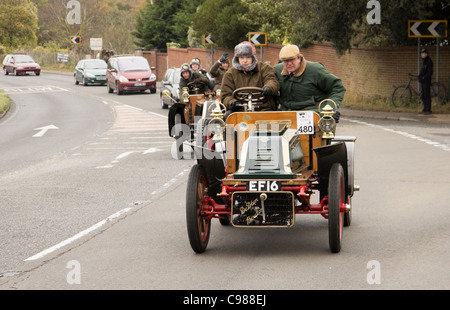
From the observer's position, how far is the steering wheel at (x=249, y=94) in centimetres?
939

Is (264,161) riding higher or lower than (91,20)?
lower

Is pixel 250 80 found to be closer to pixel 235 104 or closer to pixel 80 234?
pixel 235 104

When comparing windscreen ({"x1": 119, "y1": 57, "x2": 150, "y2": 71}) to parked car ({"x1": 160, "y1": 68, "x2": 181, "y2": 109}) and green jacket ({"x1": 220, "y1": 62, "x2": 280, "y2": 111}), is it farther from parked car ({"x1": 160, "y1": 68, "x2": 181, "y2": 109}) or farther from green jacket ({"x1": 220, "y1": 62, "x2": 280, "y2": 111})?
green jacket ({"x1": 220, "y1": 62, "x2": 280, "y2": 111})

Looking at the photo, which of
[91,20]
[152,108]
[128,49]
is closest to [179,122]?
[152,108]

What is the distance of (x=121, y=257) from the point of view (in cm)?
810

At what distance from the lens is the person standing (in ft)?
87.8

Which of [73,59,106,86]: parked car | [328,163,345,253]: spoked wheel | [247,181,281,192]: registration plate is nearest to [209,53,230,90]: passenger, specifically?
[328,163,345,253]: spoked wheel

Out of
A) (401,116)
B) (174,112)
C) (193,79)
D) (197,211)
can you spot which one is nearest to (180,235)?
(197,211)

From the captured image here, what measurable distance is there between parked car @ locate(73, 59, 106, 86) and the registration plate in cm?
4652

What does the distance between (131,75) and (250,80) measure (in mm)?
33942

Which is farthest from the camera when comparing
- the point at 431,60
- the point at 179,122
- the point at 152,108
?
the point at 152,108

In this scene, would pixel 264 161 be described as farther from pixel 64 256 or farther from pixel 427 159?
pixel 427 159

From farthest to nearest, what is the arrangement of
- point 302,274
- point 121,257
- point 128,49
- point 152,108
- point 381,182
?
point 128,49 → point 152,108 → point 381,182 → point 121,257 → point 302,274
